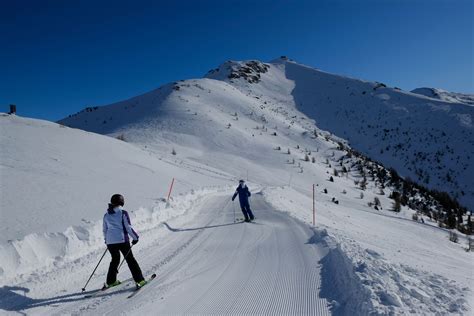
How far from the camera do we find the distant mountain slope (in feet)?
132

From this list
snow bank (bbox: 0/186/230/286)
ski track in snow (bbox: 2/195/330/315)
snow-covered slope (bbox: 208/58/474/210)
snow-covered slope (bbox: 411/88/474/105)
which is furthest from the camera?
snow-covered slope (bbox: 411/88/474/105)

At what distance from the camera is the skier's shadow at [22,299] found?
5.16m

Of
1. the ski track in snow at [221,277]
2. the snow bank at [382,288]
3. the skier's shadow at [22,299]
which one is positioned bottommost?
the skier's shadow at [22,299]

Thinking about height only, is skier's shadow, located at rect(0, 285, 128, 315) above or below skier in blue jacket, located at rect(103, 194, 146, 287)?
below

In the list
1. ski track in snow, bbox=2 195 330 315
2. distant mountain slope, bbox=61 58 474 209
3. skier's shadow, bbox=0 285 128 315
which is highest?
distant mountain slope, bbox=61 58 474 209

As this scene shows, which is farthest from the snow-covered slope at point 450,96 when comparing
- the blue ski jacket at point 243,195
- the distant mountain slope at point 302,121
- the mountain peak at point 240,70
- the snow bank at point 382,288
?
the snow bank at point 382,288

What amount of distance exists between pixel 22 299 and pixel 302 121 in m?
59.1

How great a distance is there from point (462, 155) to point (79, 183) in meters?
49.2

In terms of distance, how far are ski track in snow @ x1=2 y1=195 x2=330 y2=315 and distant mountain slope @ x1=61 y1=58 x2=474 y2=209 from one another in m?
22.9

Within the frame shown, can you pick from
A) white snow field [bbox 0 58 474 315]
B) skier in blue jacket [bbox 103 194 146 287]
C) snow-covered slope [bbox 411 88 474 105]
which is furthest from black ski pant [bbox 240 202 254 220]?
snow-covered slope [bbox 411 88 474 105]

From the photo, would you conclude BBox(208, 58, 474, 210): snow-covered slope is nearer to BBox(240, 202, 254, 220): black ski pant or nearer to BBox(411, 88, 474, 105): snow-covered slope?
BBox(411, 88, 474, 105): snow-covered slope

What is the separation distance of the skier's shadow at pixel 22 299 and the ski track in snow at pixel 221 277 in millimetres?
32

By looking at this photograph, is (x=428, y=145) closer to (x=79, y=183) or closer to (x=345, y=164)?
(x=345, y=164)

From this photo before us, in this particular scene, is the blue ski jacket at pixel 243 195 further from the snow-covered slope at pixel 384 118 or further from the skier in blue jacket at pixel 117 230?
the snow-covered slope at pixel 384 118
